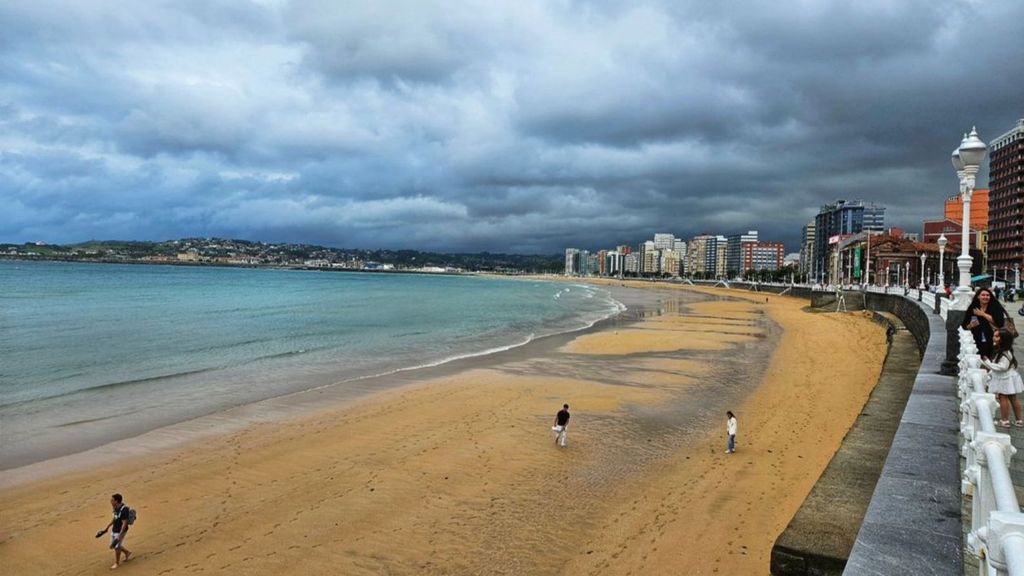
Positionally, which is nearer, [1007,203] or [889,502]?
[889,502]

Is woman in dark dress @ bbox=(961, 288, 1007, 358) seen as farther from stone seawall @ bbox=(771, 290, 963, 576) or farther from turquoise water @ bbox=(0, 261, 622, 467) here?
turquoise water @ bbox=(0, 261, 622, 467)

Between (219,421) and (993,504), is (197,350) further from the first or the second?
(993,504)

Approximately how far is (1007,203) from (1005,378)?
127 meters

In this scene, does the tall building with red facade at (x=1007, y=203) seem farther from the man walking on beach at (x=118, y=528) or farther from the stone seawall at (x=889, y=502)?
the man walking on beach at (x=118, y=528)

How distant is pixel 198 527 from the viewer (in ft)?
28.9

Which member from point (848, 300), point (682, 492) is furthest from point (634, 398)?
point (848, 300)

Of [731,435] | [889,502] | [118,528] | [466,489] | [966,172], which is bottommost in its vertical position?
[466,489]

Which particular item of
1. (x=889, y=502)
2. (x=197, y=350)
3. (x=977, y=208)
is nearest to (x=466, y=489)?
(x=889, y=502)

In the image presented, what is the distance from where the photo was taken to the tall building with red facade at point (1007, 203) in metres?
98.8

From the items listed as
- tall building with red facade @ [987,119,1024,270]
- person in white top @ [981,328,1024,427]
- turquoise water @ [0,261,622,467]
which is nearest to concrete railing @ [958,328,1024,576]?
person in white top @ [981,328,1024,427]

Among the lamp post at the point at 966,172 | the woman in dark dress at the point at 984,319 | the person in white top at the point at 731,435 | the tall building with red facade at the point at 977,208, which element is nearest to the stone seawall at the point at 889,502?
the woman in dark dress at the point at 984,319

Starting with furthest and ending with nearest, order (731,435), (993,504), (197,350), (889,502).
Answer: (197,350) → (731,435) → (889,502) → (993,504)

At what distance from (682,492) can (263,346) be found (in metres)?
24.3

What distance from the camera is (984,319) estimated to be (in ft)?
24.7
